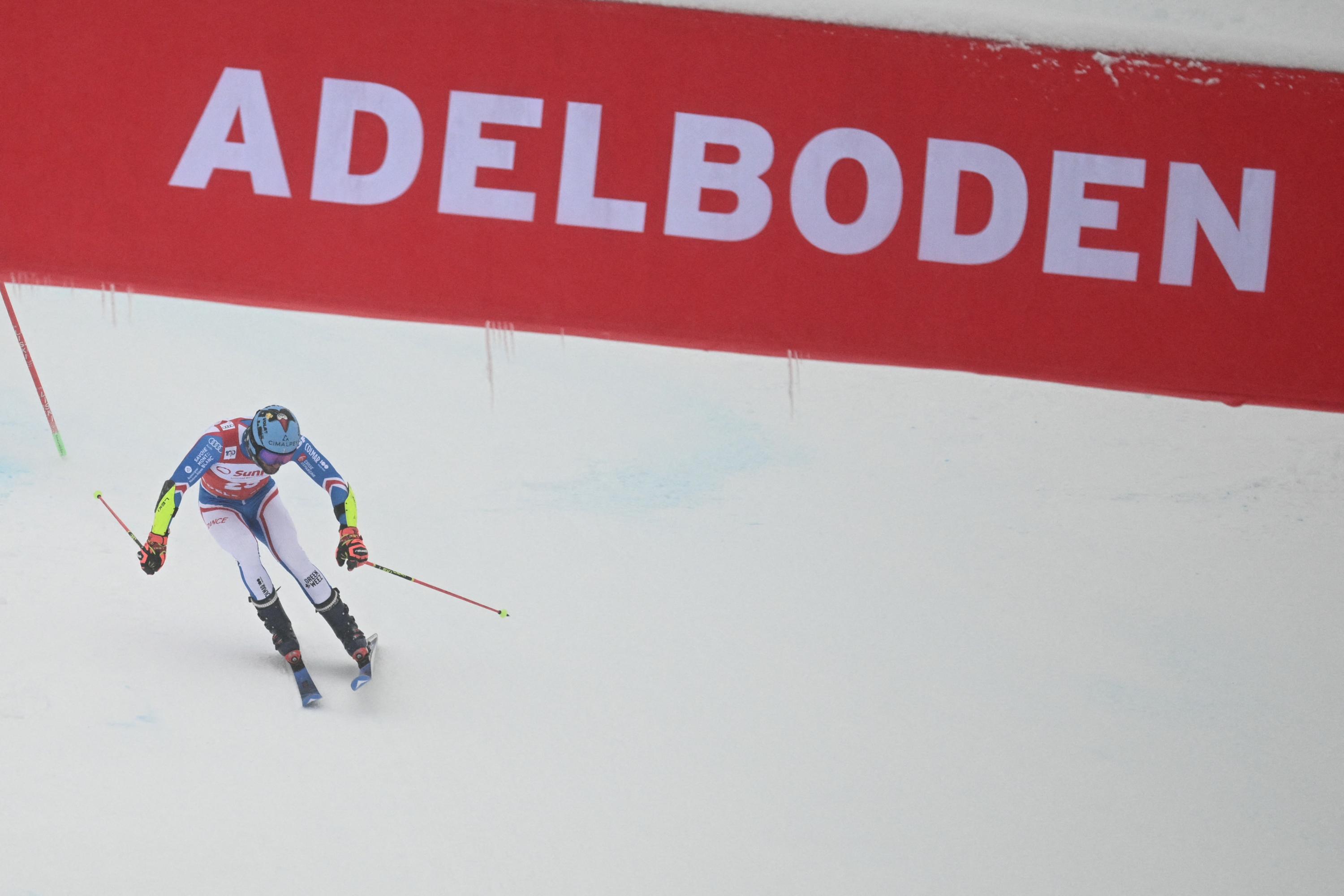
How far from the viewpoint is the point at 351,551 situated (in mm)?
3301

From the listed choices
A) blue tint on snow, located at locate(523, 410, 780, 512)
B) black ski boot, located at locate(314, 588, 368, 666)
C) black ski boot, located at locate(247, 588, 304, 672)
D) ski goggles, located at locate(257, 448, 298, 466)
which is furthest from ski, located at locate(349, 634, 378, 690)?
blue tint on snow, located at locate(523, 410, 780, 512)

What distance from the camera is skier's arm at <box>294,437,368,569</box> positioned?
3.30m

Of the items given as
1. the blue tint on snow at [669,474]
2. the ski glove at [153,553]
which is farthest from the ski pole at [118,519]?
the blue tint on snow at [669,474]

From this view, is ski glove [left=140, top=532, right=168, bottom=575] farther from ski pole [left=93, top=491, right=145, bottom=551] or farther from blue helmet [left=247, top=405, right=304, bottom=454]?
blue helmet [left=247, top=405, right=304, bottom=454]

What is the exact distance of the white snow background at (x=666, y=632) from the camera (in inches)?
120

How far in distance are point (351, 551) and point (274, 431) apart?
1.38 ft

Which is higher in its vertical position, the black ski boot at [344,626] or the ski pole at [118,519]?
the ski pole at [118,519]

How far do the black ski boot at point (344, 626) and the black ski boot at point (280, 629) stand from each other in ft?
0.36

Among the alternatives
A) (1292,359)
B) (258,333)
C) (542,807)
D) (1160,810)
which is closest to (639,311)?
(542,807)

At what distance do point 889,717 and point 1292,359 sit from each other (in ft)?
5.10

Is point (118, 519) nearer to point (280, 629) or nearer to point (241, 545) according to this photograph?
point (241, 545)

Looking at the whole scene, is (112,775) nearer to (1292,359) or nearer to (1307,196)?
(1292,359)

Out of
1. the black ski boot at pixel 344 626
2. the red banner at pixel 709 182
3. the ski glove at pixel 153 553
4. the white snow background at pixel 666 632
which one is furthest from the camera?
the black ski boot at pixel 344 626

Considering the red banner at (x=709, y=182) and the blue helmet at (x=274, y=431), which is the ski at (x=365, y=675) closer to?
the blue helmet at (x=274, y=431)
